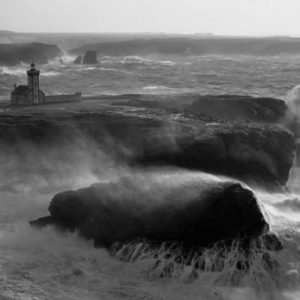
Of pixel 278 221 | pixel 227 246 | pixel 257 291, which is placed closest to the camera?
pixel 257 291

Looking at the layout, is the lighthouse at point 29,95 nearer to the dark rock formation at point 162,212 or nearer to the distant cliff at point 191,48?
the dark rock formation at point 162,212

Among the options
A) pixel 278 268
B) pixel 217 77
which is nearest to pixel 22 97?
pixel 278 268

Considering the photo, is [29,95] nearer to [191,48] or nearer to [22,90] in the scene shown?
[22,90]

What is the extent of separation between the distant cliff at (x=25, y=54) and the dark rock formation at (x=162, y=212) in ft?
308

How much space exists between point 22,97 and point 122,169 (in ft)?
65.3

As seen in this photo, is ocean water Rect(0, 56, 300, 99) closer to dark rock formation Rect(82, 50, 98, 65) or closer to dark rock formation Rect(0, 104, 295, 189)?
dark rock formation Rect(82, 50, 98, 65)

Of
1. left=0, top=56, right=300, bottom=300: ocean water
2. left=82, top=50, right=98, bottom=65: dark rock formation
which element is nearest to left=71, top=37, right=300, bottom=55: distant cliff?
left=82, top=50, right=98, bottom=65: dark rock formation

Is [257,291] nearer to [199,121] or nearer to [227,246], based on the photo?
[227,246]

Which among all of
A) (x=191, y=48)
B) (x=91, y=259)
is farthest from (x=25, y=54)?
(x=91, y=259)

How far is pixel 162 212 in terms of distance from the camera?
20.3 m

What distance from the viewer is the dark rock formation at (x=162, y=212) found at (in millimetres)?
19594

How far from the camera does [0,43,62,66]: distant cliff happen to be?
114 metres

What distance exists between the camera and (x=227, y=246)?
1919cm

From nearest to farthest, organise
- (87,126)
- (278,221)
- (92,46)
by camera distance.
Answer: (278,221) → (87,126) → (92,46)
